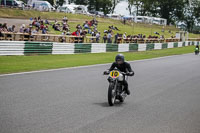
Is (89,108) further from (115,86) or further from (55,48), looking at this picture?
(55,48)

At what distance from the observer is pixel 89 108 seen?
27.4ft

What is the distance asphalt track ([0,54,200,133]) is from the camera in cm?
652

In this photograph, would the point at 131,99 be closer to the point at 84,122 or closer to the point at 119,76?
the point at 119,76

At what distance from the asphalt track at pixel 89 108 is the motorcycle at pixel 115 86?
23cm

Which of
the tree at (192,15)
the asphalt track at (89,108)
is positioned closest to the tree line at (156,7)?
the tree at (192,15)

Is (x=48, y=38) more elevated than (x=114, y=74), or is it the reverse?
(x=48, y=38)

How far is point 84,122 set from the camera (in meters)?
6.85

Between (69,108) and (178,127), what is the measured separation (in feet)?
8.53

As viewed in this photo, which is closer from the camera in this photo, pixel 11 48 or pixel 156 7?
pixel 11 48

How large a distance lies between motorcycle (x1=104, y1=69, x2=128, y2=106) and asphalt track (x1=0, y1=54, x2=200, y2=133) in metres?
0.23

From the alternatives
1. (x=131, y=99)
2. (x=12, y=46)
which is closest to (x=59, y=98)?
(x=131, y=99)

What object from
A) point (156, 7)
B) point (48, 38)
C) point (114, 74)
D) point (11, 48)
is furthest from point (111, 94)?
point (156, 7)

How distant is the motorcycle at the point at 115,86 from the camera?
28.3 feet

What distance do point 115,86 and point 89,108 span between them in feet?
3.13
